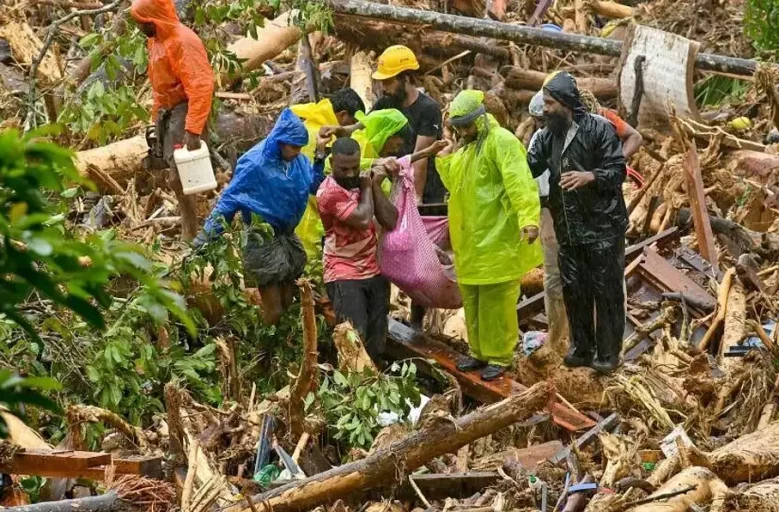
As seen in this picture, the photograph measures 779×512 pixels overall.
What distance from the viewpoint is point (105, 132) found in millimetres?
9133

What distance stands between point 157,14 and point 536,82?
17.3 feet

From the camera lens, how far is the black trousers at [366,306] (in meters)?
7.85

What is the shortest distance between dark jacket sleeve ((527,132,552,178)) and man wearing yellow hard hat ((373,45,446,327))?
1473 millimetres

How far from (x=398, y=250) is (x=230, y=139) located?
4006 millimetres

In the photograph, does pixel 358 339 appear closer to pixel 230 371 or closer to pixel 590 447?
pixel 230 371

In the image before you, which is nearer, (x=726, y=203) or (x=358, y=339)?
(x=358, y=339)

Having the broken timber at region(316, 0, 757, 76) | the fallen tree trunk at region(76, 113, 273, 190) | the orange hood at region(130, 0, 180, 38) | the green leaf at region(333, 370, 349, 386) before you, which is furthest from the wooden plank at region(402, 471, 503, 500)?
the broken timber at region(316, 0, 757, 76)

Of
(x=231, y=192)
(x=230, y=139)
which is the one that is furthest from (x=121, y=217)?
(x=231, y=192)

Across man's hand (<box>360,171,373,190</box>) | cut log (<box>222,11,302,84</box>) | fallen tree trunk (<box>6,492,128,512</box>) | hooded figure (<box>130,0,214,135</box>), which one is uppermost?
hooded figure (<box>130,0,214,135</box>)

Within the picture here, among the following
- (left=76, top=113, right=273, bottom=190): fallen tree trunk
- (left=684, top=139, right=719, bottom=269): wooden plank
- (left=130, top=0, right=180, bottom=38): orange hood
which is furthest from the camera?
(left=76, top=113, right=273, bottom=190): fallen tree trunk

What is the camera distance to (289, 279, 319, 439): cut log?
6562mm

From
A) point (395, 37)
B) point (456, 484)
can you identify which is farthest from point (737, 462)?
point (395, 37)

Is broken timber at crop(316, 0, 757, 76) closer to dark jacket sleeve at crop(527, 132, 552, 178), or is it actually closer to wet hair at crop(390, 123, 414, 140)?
wet hair at crop(390, 123, 414, 140)

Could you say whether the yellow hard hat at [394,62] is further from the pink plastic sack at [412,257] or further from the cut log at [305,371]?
the cut log at [305,371]
